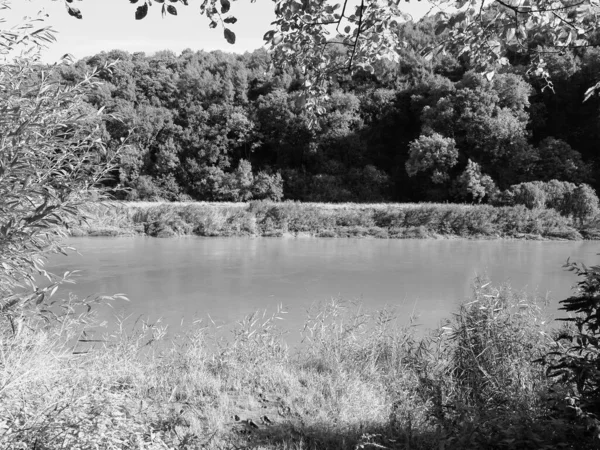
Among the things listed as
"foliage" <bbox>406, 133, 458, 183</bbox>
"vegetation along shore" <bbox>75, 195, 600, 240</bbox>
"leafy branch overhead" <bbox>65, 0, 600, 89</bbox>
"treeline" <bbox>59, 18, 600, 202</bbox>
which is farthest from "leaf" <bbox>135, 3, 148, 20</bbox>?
"foliage" <bbox>406, 133, 458, 183</bbox>

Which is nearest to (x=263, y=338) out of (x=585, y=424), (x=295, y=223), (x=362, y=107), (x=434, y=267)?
(x=585, y=424)

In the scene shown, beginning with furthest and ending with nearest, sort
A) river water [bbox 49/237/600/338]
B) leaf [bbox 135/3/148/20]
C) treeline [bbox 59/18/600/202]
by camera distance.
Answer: treeline [bbox 59/18/600/202]
river water [bbox 49/237/600/338]
leaf [bbox 135/3/148/20]

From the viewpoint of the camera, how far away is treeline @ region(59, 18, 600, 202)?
19.1 metres

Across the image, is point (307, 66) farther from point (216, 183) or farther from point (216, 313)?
point (216, 183)

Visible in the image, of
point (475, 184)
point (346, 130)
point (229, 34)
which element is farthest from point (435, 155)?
point (229, 34)

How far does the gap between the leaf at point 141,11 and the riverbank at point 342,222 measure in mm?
12081

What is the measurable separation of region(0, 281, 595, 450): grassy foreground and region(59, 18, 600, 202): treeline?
50.6ft

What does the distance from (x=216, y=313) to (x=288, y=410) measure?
105 inches

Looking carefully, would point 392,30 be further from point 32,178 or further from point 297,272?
point 297,272

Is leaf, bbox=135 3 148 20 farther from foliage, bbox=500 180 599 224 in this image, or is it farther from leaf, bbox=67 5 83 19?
foliage, bbox=500 180 599 224

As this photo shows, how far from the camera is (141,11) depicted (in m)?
2.00

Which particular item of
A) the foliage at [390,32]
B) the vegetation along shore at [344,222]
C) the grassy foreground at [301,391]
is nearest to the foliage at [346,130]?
the vegetation along shore at [344,222]

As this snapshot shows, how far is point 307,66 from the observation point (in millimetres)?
2980

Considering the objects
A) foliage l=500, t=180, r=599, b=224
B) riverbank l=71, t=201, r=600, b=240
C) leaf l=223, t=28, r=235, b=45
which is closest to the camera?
leaf l=223, t=28, r=235, b=45
